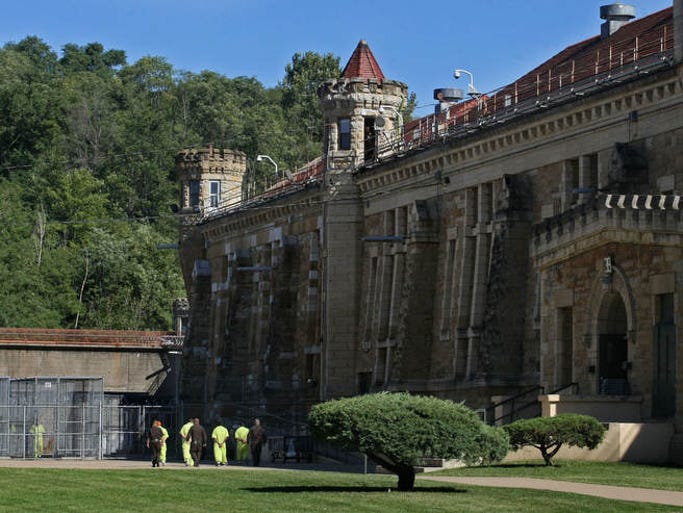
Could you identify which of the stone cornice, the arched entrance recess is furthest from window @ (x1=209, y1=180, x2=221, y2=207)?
the arched entrance recess

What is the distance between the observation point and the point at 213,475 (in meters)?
44.1

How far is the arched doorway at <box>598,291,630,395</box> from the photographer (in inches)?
1901

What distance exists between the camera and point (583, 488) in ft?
118

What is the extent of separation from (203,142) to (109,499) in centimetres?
11071

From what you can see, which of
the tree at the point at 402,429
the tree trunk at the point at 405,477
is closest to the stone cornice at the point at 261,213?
the tree trunk at the point at 405,477

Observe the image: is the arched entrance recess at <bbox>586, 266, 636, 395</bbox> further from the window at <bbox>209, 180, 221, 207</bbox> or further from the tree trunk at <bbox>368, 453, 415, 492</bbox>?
the window at <bbox>209, 180, 221, 207</bbox>

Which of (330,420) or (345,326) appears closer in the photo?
(330,420)

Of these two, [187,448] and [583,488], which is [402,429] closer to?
[583,488]

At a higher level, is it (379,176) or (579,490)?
(379,176)

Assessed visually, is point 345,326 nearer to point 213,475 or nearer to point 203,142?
point 213,475

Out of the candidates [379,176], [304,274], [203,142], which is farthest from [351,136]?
[203,142]

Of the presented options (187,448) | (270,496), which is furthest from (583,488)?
(187,448)

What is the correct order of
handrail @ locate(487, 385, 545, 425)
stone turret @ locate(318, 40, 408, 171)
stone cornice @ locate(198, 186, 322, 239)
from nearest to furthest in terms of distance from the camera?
handrail @ locate(487, 385, 545, 425) < stone turret @ locate(318, 40, 408, 171) < stone cornice @ locate(198, 186, 322, 239)

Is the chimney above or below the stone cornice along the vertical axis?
above
